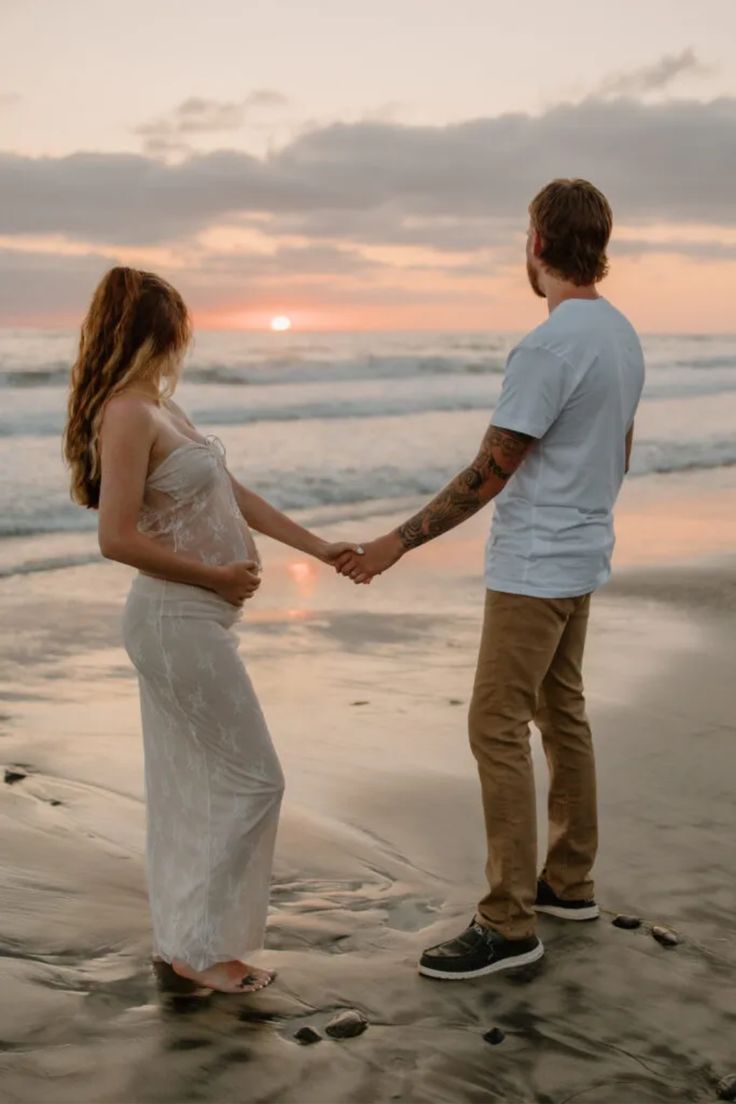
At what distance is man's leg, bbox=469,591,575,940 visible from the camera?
3947 mm

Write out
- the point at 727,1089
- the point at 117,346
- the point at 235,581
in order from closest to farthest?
the point at 727,1089
the point at 117,346
the point at 235,581

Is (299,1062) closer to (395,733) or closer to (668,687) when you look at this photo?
(395,733)

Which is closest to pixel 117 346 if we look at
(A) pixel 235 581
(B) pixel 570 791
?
(A) pixel 235 581

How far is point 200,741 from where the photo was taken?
378cm

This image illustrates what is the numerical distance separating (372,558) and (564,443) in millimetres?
983

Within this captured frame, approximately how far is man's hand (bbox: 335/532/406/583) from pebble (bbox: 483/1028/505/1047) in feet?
4.86

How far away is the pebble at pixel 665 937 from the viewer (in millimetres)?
4145

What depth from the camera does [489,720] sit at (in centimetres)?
399

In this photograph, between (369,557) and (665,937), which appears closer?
(665,937)

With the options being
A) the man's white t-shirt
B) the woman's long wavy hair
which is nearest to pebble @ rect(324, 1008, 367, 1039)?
the man's white t-shirt

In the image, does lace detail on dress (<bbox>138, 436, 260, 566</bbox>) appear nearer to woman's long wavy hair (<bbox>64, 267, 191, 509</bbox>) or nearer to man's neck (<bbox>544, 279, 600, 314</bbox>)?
woman's long wavy hair (<bbox>64, 267, 191, 509</bbox>)

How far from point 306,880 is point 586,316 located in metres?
2.11

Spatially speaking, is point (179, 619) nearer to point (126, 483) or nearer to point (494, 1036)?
point (126, 483)

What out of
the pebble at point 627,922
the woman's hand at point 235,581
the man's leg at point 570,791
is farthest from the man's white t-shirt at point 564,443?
the pebble at point 627,922
